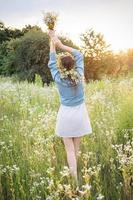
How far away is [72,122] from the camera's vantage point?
652 centimetres

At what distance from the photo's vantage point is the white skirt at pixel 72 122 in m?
6.53

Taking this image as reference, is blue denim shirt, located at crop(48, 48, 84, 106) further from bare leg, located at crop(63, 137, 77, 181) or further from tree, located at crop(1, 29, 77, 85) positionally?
tree, located at crop(1, 29, 77, 85)

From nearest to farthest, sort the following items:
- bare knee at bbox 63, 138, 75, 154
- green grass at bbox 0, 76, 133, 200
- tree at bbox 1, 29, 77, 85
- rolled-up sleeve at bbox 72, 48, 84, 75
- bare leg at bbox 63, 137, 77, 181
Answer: green grass at bbox 0, 76, 133, 200 < bare leg at bbox 63, 137, 77, 181 < bare knee at bbox 63, 138, 75, 154 < rolled-up sleeve at bbox 72, 48, 84, 75 < tree at bbox 1, 29, 77, 85

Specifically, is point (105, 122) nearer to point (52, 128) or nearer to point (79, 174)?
point (52, 128)

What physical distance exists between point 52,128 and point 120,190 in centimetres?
203

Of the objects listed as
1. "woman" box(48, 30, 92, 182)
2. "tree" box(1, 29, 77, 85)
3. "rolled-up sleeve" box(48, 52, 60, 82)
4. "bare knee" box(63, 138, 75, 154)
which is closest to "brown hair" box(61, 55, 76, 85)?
"woman" box(48, 30, 92, 182)

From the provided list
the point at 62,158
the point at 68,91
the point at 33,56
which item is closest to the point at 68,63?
the point at 68,91

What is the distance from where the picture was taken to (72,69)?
6.59 m

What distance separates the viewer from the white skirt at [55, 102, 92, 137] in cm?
653

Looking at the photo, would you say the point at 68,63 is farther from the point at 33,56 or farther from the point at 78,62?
the point at 33,56

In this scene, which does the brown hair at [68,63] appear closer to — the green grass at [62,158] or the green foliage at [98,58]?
the green grass at [62,158]

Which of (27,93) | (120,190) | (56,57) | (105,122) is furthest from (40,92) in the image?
(120,190)

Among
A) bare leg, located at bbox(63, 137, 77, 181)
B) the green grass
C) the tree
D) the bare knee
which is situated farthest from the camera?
the tree

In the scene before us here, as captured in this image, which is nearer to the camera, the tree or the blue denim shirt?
the blue denim shirt
